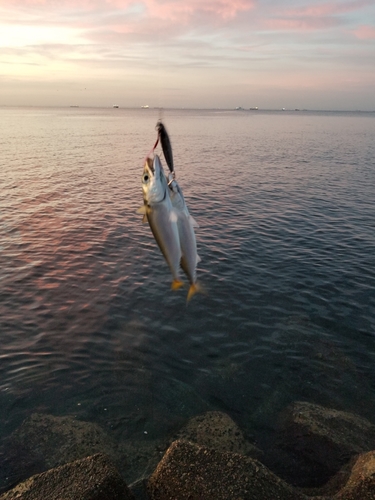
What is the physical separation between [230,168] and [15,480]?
1964 inches

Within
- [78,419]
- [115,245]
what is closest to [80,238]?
[115,245]

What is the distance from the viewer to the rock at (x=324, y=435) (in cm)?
988

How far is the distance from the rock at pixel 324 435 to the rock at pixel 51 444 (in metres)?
4.57

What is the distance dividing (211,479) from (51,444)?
5050 millimetres

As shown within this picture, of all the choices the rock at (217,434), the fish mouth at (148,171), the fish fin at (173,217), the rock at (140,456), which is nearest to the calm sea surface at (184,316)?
the rock at (140,456)

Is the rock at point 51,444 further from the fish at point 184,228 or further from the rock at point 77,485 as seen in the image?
the fish at point 184,228

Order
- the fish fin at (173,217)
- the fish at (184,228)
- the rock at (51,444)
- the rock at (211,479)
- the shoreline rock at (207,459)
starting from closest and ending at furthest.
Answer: the fish fin at (173,217) < the fish at (184,228) < the rock at (211,479) < the shoreline rock at (207,459) < the rock at (51,444)

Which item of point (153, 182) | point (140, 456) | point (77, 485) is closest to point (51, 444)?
point (140, 456)

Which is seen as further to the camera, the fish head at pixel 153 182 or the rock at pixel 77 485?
the rock at pixel 77 485

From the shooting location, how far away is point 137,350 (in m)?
14.3

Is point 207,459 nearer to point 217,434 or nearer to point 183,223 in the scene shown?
point 217,434

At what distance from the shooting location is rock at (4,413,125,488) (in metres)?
9.82

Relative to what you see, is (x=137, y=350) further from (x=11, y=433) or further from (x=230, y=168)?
(x=230, y=168)

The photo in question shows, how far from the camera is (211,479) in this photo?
7.43m
